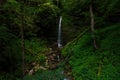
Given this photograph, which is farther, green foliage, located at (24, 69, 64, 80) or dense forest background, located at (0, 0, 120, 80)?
green foliage, located at (24, 69, 64, 80)

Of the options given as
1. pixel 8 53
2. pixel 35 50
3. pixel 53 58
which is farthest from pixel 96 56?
pixel 35 50

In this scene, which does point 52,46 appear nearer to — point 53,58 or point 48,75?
point 53,58

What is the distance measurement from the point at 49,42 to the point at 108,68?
282 inches

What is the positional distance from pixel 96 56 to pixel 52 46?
5.21 metres

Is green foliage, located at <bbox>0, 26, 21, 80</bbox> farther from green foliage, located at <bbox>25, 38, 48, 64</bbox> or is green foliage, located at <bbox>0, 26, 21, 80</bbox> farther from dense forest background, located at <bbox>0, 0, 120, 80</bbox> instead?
green foliage, located at <bbox>25, 38, 48, 64</bbox>

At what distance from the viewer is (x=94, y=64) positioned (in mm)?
10961

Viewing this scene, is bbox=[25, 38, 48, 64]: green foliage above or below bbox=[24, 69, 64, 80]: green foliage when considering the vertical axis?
above

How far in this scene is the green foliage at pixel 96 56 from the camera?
33.9 feet

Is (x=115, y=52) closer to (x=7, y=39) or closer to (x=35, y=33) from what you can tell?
(x=7, y=39)

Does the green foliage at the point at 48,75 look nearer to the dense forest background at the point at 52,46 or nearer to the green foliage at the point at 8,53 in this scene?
the dense forest background at the point at 52,46

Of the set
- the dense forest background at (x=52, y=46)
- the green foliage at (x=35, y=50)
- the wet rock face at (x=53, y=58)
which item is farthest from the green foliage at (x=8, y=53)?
the wet rock face at (x=53, y=58)

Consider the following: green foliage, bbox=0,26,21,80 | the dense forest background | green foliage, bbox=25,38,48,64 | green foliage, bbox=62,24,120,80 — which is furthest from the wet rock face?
green foliage, bbox=0,26,21,80

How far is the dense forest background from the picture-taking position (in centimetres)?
1023

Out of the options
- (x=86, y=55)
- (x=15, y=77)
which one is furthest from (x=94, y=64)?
(x=15, y=77)
